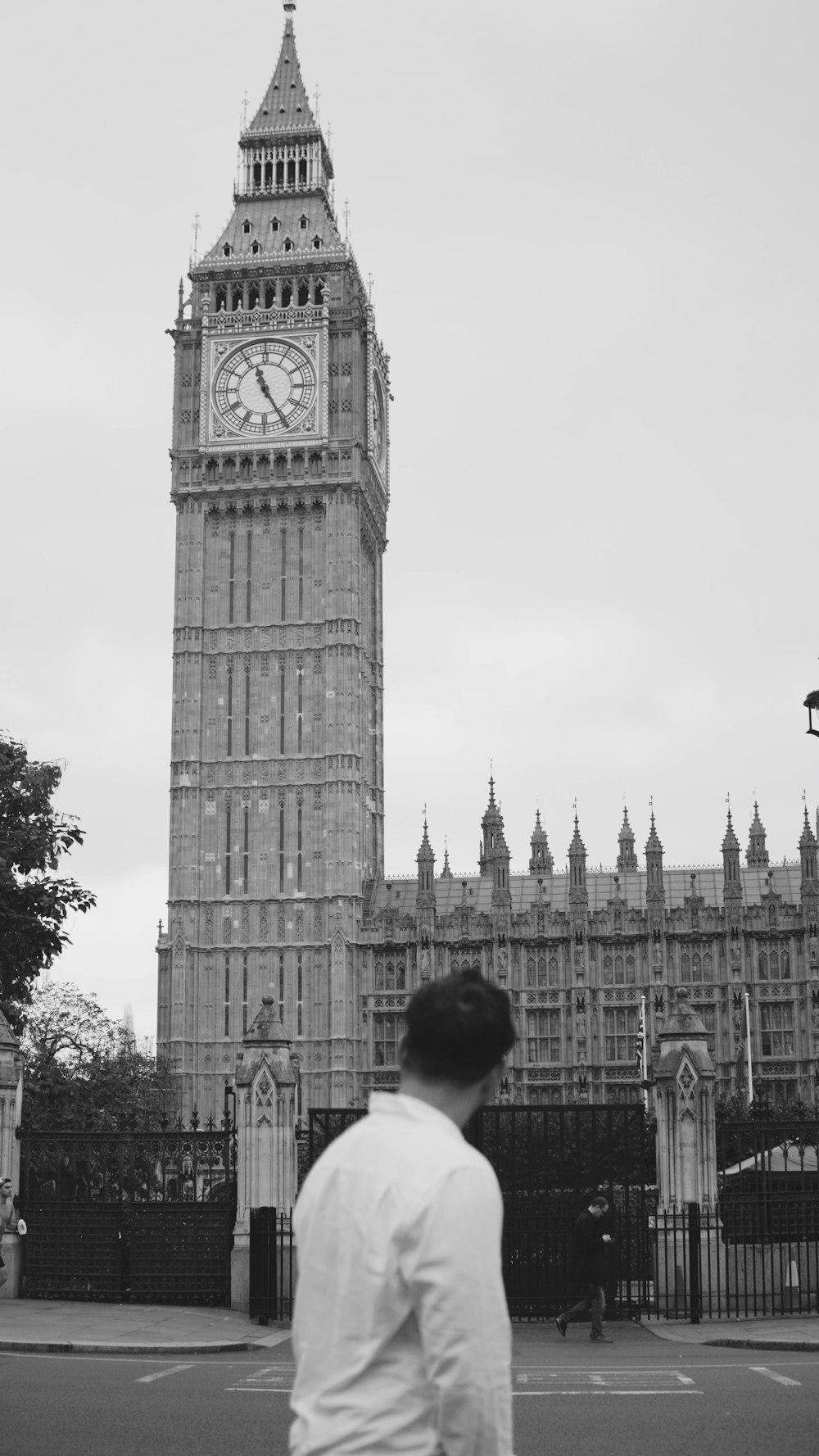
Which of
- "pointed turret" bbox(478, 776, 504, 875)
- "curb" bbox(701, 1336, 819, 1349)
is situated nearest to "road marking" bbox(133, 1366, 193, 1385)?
"curb" bbox(701, 1336, 819, 1349)

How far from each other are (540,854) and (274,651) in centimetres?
1543

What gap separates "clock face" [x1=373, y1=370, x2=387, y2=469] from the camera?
3275 inches

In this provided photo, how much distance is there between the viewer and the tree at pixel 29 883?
1111 inches

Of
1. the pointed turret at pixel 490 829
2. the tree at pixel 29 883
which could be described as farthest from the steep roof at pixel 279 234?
the tree at pixel 29 883

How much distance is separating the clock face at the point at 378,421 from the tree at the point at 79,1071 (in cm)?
3365

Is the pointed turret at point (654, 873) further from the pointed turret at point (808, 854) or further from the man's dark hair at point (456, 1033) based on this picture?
the man's dark hair at point (456, 1033)

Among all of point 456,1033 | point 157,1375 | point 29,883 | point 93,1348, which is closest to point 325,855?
point 29,883

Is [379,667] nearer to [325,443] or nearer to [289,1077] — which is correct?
[325,443]

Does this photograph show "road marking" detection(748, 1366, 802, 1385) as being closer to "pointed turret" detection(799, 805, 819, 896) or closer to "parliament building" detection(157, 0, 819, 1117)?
"parliament building" detection(157, 0, 819, 1117)

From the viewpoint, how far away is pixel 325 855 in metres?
75.8

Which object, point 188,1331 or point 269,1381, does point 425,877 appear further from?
point 269,1381

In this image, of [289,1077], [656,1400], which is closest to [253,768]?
[289,1077]

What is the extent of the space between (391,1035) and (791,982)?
1683 cm

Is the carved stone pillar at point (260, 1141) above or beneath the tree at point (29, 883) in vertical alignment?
beneath
